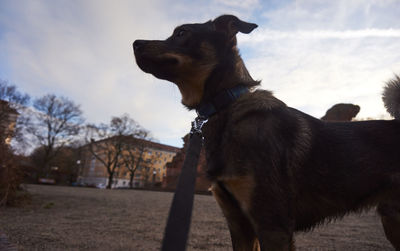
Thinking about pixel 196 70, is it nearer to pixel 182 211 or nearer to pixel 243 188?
pixel 243 188

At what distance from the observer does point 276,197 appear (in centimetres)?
193

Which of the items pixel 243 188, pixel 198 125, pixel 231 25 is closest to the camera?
pixel 243 188

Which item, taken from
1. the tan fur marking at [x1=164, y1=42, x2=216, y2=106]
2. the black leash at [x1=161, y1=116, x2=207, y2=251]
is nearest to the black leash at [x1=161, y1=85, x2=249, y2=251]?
the black leash at [x1=161, y1=116, x2=207, y2=251]

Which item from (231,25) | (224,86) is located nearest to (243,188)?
(224,86)

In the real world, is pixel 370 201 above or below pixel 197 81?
below

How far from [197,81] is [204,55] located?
0.28m

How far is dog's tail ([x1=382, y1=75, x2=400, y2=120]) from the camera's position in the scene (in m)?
2.82

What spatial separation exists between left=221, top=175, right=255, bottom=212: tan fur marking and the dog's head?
1.03 m

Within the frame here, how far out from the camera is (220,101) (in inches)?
96.4

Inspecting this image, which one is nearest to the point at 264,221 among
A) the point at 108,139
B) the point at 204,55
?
the point at 204,55

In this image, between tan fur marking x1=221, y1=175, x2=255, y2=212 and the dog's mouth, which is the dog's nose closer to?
the dog's mouth

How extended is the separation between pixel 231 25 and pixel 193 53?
0.54 m

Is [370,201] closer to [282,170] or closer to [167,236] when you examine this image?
[282,170]

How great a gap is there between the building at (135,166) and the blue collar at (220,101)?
50.6m
